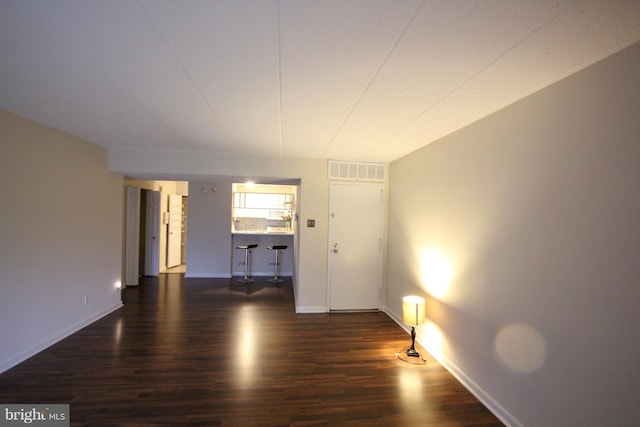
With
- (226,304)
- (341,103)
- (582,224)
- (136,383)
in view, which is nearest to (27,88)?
(341,103)

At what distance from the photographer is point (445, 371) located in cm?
269

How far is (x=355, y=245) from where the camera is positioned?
4.34 metres

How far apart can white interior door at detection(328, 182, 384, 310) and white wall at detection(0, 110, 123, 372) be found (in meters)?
3.38

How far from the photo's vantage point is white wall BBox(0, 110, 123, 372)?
99.0 inches

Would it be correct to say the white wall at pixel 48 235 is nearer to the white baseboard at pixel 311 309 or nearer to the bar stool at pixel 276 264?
the white baseboard at pixel 311 309

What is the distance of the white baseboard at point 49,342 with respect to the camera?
98.7 inches

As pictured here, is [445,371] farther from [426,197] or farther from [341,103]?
[341,103]

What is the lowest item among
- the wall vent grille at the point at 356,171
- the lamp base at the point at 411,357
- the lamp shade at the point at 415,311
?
the lamp base at the point at 411,357

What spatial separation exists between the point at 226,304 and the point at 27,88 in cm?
366

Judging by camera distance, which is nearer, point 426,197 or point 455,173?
point 455,173

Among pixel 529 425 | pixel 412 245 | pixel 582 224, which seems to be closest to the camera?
pixel 582 224

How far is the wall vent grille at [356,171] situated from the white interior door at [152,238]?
186 inches

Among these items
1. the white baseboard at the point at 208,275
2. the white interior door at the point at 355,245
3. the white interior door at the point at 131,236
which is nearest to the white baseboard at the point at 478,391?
the white interior door at the point at 355,245

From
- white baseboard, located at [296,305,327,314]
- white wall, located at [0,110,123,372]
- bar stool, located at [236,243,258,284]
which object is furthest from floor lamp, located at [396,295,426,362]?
bar stool, located at [236,243,258,284]
